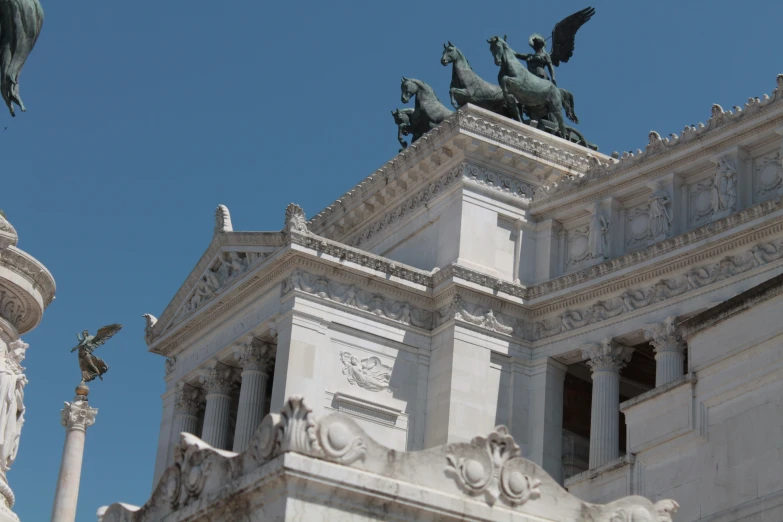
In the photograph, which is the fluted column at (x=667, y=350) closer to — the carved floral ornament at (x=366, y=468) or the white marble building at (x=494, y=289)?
the white marble building at (x=494, y=289)

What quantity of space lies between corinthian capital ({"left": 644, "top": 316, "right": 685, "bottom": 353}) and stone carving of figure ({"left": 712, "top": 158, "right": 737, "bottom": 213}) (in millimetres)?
3125

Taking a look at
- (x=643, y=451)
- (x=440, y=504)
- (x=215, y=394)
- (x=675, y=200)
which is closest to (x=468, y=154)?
(x=675, y=200)

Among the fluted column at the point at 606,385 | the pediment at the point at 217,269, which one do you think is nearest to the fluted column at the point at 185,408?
the pediment at the point at 217,269

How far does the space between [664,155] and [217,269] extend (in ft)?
43.6

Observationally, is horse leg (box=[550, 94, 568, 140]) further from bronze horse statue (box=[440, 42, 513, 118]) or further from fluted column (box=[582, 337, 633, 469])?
fluted column (box=[582, 337, 633, 469])

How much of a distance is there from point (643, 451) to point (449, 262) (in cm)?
2496

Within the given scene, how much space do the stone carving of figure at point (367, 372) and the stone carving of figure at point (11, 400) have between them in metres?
21.5

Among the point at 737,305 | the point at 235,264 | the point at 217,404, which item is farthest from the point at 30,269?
the point at 217,404

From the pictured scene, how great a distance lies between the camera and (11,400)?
745 inches

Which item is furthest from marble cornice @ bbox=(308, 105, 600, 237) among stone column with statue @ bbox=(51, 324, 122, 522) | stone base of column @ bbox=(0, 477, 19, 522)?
stone base of column @ bbox=(0, 477, 19, 522)

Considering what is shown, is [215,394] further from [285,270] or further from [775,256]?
[775,256]

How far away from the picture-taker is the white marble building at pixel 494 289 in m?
39.4

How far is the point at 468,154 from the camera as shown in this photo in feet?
145

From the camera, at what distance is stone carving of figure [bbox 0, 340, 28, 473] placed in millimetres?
18703
